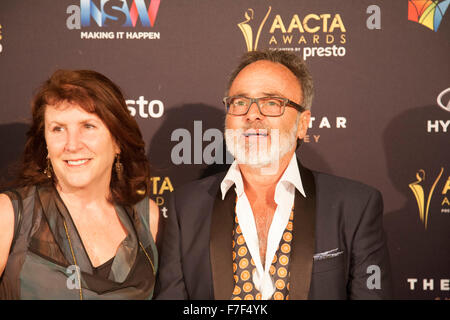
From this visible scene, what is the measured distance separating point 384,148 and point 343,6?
92 centimetres

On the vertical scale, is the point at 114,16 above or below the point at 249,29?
above

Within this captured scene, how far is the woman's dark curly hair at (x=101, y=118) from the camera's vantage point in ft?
7.79

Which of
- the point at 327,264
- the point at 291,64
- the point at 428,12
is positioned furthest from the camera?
the point at 428,12

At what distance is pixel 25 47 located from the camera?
3055mm

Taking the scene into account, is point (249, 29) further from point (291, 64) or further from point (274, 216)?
point (274, 216)

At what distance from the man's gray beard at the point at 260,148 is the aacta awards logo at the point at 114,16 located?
3.37ft

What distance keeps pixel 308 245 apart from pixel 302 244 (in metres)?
0.03

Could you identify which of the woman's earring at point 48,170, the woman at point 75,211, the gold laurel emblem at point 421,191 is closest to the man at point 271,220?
the woman at point 75,211

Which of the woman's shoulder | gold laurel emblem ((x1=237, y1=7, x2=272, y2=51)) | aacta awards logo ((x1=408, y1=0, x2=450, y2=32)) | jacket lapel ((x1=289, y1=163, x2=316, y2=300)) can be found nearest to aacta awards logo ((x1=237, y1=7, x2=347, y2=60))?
gold laurel emblem ((x1=237, y1=7, x2=272, y2=51))

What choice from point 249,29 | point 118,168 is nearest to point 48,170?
point 118,168

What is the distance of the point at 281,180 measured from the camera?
2.45 m

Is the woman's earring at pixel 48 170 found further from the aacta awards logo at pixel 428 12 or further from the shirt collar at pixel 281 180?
the aacta awards logo at pixel 428 12

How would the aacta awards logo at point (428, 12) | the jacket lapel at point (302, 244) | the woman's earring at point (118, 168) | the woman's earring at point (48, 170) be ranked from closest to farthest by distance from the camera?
the jacket lapel at point (302, 244) < the woman's earring at point (48, 170) < the woman's earring at point (118, 168) < the aacta awards logo at point (428, 12)

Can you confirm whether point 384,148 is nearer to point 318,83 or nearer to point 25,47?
point 318,83
